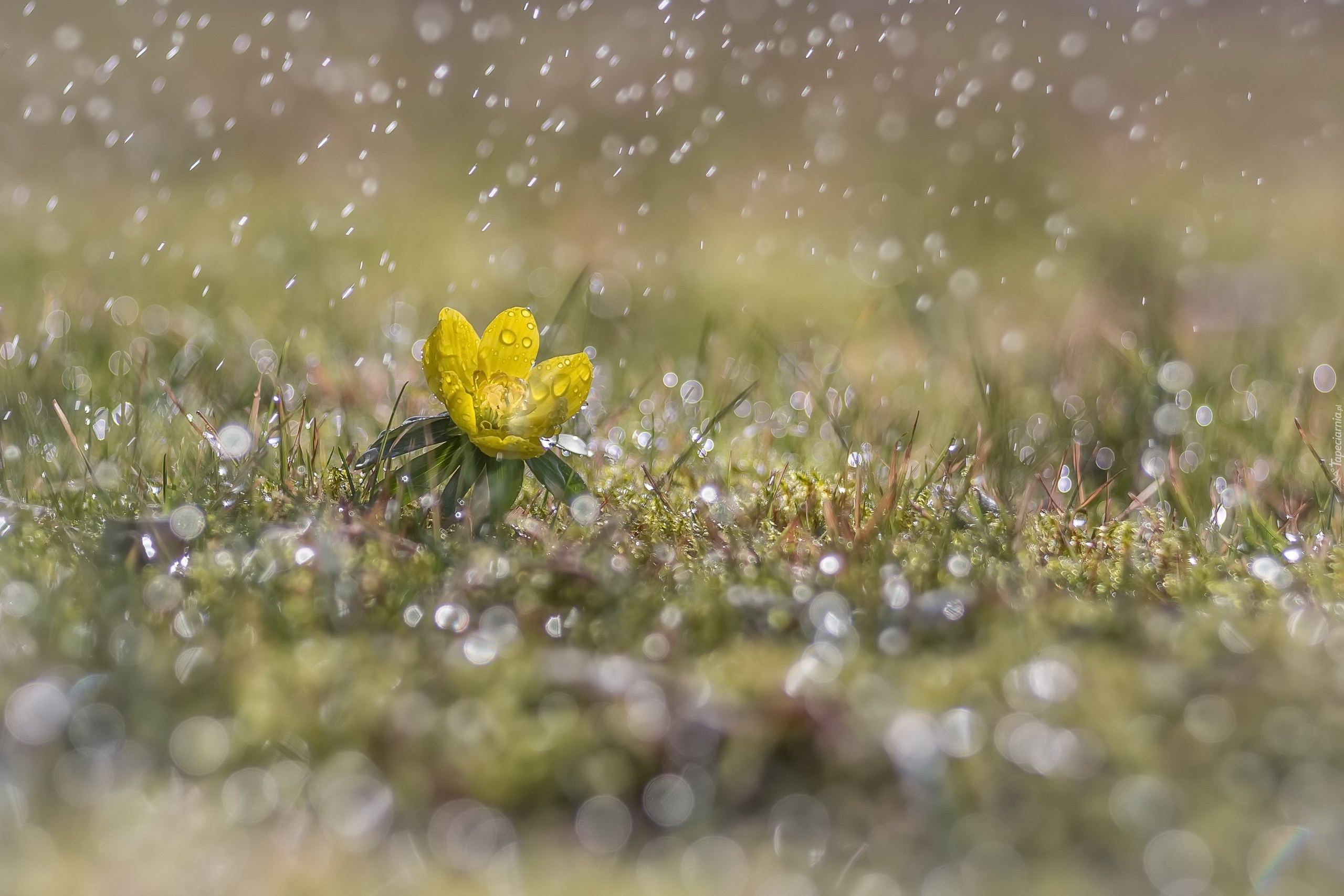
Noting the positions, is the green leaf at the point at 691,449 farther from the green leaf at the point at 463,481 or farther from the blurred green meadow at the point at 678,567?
the green leaf at the point at 463,481

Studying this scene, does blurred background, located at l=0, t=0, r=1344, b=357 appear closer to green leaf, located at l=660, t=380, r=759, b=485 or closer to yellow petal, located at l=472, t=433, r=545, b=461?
green leaf, located at l=660, t=380, r=759, b=485

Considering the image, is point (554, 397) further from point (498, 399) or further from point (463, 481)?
point (463, 481)

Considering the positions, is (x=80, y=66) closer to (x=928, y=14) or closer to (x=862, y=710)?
(x=928, y=14)

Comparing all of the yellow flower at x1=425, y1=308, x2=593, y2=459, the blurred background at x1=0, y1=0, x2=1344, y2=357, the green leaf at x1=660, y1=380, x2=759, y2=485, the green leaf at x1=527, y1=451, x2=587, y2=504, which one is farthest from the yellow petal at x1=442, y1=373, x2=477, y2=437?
the blurred background at x1=0, y1=0, x2=1344, y2=357

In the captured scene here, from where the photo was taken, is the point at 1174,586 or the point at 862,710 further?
the point at 1174,586

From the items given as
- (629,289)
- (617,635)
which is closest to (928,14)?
(629,289)

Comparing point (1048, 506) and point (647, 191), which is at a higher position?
point (1048, 506)

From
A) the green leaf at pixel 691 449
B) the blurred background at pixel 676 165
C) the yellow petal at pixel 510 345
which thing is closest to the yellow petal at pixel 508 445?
the yellow petal at pixel 510 345
